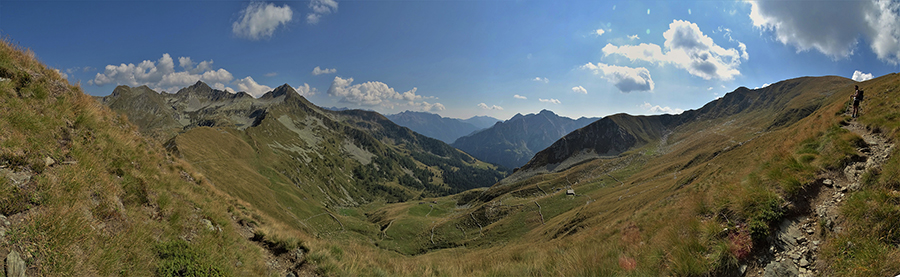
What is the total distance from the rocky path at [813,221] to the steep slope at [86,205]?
1393 cm

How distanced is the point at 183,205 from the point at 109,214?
3.35m

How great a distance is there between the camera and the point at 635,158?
389 feet

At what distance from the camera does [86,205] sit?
6.62 m

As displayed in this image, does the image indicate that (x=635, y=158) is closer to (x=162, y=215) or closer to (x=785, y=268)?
(x=785, y=268)

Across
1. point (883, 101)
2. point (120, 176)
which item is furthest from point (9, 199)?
point (883, 101)

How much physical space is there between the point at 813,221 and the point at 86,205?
18.3 m

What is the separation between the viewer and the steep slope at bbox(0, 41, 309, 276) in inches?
202

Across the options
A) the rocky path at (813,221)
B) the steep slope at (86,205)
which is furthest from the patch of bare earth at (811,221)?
the steep slope at (86,205)

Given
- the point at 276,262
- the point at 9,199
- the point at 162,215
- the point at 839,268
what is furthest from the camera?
the point at 276,262

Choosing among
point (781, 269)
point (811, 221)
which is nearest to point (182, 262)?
point (781, 269)

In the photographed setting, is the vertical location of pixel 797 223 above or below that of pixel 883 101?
below

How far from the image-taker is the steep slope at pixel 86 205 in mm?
5129

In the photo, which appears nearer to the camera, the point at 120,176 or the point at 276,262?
the point at 120,176

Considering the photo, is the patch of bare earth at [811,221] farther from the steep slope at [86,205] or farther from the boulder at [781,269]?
the steep slope at [86,205]
